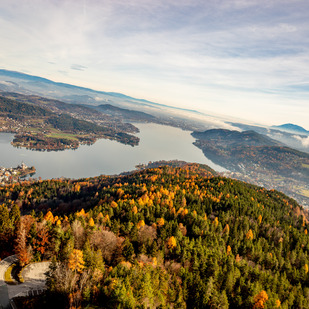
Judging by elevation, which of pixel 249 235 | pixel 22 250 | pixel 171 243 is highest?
pixel 22 250

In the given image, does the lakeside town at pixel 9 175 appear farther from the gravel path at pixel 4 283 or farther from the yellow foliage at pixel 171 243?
the yellow foliage at pixel 171 243

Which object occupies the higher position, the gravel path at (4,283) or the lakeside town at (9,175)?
the gravel path at (4,283)

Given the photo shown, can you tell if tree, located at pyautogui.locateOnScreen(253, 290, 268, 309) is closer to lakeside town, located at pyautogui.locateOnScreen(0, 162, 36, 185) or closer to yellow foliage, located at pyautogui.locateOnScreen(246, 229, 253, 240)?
yellow foliage, located at pyautogui.locateOnScreen(246, 229, 253, 240)

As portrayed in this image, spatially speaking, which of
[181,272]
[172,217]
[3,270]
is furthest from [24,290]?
[172,217]

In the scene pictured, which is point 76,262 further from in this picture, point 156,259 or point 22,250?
point 156,259

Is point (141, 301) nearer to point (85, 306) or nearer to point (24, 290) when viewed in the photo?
point (85, 306)

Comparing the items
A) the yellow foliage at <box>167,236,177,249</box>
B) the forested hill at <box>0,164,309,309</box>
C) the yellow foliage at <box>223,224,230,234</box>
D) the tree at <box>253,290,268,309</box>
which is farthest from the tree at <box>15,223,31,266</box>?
the yellow foliage at <box>223,224,230,234</box>

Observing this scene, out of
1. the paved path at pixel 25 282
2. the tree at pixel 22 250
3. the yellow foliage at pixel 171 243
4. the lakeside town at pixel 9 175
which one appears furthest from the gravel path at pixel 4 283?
the lakeside town at pixel 9 175

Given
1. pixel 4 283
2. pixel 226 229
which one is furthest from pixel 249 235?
pixel 4 283

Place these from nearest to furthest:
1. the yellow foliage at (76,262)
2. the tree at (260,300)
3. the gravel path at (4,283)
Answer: the gravel path at (4,283)
the yellow foliage at (76,262)
the tree at (260,300)
